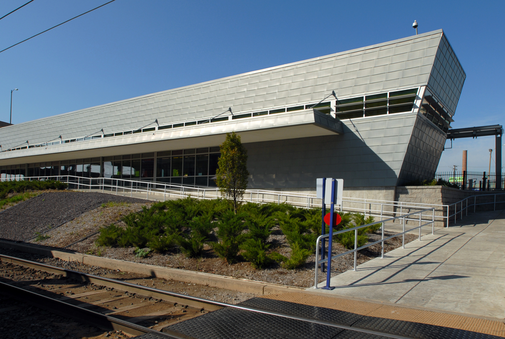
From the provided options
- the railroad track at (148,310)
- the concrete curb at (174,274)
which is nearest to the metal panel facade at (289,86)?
the concrete curb at (174,274)

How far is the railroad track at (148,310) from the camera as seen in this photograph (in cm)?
454

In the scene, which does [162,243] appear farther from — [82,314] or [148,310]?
[82,314]

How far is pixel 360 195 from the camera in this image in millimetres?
18344

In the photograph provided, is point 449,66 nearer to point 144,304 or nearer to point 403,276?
point 403,276

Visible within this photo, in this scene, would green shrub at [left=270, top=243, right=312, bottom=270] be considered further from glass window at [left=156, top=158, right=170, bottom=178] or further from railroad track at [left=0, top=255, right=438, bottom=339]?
glass window at [left=156, top=158, right=170, bottom=178]

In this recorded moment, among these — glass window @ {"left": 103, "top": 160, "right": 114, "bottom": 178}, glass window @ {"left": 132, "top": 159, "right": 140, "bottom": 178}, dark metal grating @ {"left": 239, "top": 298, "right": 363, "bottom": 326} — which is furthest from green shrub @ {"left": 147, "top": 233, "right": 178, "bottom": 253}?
glass window @ {"left": 103, "top": 160, "right": 114, "bottom": 178}

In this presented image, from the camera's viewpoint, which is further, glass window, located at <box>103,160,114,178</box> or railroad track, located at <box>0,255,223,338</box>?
glass window, located at <box>103,160,114,178</box>

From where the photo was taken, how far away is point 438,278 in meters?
7.17

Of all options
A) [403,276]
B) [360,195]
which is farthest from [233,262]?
[360,195]

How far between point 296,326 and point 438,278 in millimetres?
4114

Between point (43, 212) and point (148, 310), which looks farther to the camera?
point (43, 212)

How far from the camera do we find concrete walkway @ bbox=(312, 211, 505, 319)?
5750 mm

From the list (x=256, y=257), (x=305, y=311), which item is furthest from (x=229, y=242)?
(x=305, y=311)

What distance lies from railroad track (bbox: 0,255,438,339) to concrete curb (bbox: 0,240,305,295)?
856 mm
